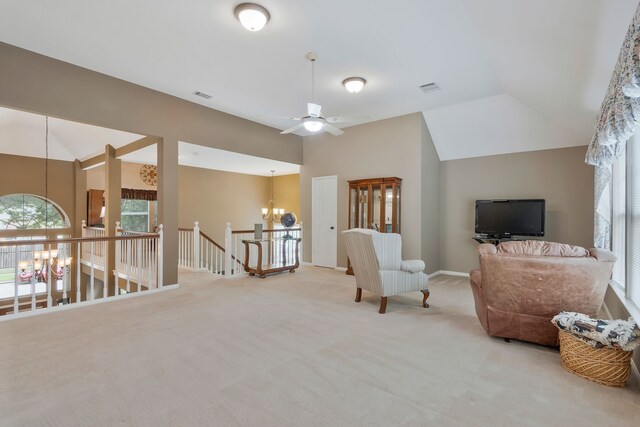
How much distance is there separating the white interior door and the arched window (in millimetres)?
6058

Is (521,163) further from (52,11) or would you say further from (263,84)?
(52,11)

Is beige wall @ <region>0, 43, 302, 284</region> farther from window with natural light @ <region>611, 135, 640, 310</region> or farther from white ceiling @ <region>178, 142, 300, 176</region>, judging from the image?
window with natural light @ <region>611, 135, 640, 310</region>

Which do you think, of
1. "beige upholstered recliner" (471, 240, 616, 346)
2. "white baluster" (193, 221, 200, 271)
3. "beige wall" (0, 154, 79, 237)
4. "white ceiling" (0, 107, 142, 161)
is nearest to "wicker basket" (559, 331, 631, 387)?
"beige upholstered recliner" (471, 240, 616, 346)

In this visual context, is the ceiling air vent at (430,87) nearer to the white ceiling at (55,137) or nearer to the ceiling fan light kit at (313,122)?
the ceiling fan light kit at (313,122)

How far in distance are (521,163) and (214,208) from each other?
305 inches

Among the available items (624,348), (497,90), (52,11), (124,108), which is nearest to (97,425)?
(624,348)

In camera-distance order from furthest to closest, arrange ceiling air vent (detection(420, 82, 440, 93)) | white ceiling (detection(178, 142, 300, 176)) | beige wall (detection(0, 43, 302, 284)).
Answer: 1. white ceiling (detection(178, 142, 300, 176))
2. ceiling air vent (detection(420, 82, 440, 93))
3. beige wall (detection(0, 43, 302, 284))

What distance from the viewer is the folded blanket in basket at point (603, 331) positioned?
6.91 ft

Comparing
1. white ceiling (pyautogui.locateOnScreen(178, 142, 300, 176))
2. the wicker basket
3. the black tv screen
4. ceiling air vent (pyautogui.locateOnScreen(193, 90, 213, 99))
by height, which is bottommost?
the wicker basket

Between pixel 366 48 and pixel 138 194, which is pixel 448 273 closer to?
pixel 366 48

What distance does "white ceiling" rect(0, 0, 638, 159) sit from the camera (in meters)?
2.62

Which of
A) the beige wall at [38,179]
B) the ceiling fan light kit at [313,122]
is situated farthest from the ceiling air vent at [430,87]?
the beige wall at [38,179]

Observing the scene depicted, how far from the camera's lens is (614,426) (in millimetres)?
1757

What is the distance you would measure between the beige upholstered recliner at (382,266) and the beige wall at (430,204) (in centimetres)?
188
